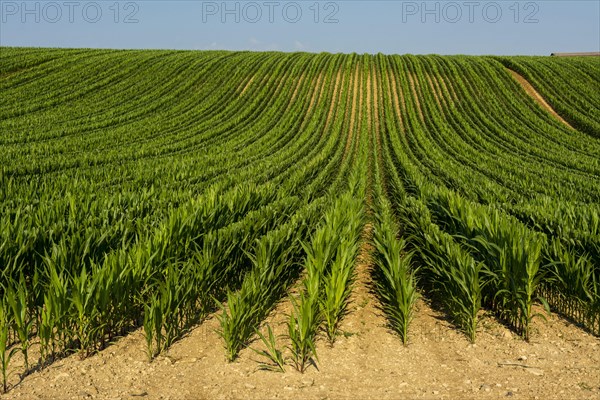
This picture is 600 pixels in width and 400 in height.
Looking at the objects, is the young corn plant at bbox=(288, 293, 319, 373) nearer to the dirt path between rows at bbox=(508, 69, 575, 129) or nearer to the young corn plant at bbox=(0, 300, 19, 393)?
the young corn plant at bbox=(0, 300, 19, 393)

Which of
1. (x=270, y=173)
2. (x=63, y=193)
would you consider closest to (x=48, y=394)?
(x=63, y=193)

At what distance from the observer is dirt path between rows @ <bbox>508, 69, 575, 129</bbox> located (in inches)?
1375

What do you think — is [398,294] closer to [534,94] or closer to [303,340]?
[303,340]

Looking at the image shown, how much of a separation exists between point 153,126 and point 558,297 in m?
28.1

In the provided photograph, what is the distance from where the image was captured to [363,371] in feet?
13.5

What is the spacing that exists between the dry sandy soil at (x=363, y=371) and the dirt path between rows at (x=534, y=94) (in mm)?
34607

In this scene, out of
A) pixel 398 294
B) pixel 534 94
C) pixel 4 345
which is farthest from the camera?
pixel 534 94

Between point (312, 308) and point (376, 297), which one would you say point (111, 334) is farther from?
point (376, 297)

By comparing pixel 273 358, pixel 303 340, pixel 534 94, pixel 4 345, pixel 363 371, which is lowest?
pixel 363 371

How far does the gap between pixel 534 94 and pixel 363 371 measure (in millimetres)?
43754

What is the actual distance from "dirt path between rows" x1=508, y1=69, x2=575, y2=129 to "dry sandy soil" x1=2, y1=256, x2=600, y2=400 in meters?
34.6

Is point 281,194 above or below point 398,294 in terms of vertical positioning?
above

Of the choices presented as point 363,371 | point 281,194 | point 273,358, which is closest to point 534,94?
point 281,194

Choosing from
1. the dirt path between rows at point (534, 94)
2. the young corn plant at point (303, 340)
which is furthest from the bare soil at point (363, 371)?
the dirt path between rows at point (534, 94)
